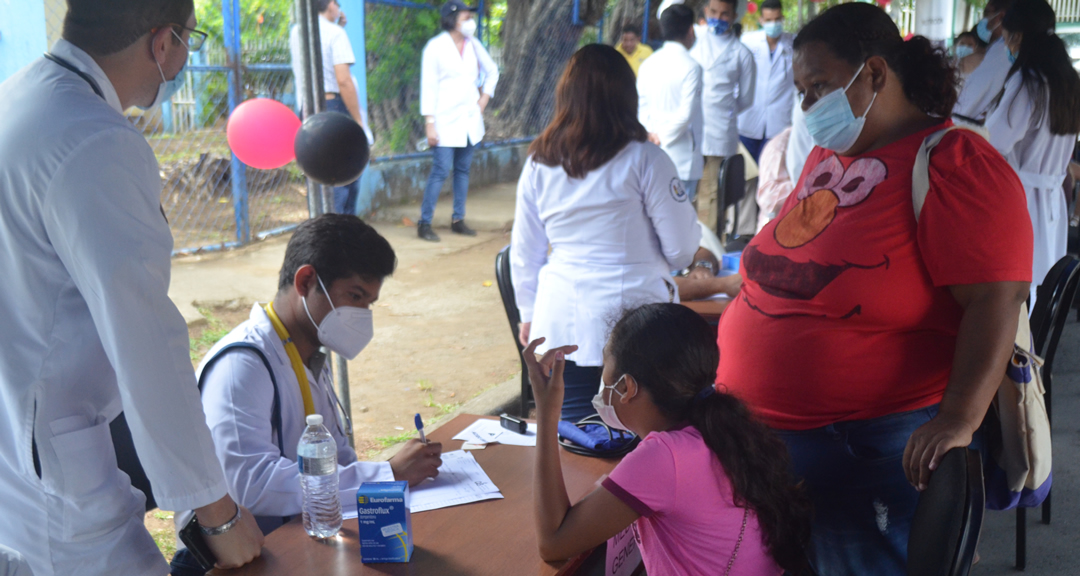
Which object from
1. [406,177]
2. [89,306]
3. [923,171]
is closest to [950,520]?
[923,171]

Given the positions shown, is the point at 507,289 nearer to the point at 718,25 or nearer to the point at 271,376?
the point at 271,376

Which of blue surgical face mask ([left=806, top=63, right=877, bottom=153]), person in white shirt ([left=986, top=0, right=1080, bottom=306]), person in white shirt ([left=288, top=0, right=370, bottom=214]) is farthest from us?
person in white shirt ([left=288, top=0, right=370, bottom=214])

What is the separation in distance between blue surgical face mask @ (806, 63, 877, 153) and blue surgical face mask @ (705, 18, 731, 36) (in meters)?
4.88

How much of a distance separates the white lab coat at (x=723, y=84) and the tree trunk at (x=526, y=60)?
470 cm

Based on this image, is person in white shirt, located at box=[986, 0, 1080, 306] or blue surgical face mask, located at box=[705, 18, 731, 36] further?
blue surgical face mask, located at box=[705, 18, 731, 36]

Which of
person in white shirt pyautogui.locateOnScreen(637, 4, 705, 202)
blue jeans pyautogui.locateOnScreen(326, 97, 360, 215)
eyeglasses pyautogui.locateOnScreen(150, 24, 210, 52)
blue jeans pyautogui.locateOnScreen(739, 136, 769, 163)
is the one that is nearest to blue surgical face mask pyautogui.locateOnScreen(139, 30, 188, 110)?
eyeglasses pyautogui.locateOnScreen(150, 24, 210, 52)

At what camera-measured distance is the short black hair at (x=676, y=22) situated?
6105 millimetres

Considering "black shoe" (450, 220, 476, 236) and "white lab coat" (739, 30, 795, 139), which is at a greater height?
"white lab coat" (739, 30, 795, 139)

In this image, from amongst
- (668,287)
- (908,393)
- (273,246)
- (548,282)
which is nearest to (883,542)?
(908,393)

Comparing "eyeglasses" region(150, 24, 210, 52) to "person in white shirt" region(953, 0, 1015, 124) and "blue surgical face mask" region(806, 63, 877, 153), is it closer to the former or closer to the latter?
"blue surgical face mask" region(806, 63, 877, 153)

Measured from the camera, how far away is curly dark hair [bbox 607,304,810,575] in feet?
5.30

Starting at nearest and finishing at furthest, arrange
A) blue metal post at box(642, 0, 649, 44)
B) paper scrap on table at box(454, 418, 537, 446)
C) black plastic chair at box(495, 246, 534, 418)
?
paper scrap on table at box(454, 418, 537, 446), black plastic chair at box(495, 246, 534, 418), blue metal post at box(642, 0, 649, 44)

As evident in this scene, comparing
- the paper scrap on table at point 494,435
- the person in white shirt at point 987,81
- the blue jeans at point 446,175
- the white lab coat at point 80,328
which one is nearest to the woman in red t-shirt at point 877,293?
the paper scrap on table at point 494,435

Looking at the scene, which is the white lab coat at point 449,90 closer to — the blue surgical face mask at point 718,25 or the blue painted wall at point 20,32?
the blue surgical face mask at point 718,25
